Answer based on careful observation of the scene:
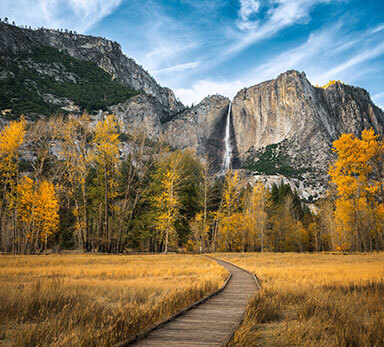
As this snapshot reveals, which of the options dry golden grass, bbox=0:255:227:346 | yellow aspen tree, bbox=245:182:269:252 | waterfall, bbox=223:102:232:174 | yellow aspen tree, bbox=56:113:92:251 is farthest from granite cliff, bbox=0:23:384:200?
dry golden grass, bbox=0:255:227:346

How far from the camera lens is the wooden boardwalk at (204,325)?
3.72m

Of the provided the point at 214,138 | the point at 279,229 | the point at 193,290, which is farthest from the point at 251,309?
the point at 214,138

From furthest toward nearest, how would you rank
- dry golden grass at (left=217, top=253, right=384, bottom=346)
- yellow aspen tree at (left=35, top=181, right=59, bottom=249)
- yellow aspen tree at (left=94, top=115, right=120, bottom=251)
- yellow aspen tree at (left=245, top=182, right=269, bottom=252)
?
yellow aspen tree at (left=245, top=182, right=269, bottom=252), yellow aspen tree at (left=35, top=181, right=59, bottom=249), yellow aspen tree at (left=94, top=115, right=120, bottom=251), dry golden grass at (left=217, top=253, right=384, bottom=346)

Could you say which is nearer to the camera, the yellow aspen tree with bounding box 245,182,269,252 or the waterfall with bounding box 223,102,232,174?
the yellow aspen tree with bounding box 245,182,269,252

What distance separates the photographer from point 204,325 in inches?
185


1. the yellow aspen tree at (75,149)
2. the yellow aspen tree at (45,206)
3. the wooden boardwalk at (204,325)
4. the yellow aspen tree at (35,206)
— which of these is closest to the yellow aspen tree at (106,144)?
the yellow aspen tree at (75,149)

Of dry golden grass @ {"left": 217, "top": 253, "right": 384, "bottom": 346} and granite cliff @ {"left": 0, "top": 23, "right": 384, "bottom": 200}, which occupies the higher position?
granite cliff @ {"left": 0, "top": 23, "right": 384, "bottom": 200}

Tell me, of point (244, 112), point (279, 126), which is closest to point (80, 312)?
point (279, 126)

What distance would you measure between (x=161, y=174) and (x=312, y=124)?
5089 inches

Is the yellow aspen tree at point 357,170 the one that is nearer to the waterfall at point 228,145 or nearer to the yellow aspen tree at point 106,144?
the yellow aspen tree at point 106,144

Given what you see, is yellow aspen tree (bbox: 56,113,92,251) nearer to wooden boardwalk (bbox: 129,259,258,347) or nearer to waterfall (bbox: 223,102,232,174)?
wooden boardwalk (bbox: 129,259,258,347)

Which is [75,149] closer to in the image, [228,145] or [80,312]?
[80,312]

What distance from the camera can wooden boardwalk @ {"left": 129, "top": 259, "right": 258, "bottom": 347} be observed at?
3715 mm

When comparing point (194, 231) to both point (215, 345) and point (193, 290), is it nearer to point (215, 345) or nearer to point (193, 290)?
point (193, 290)
